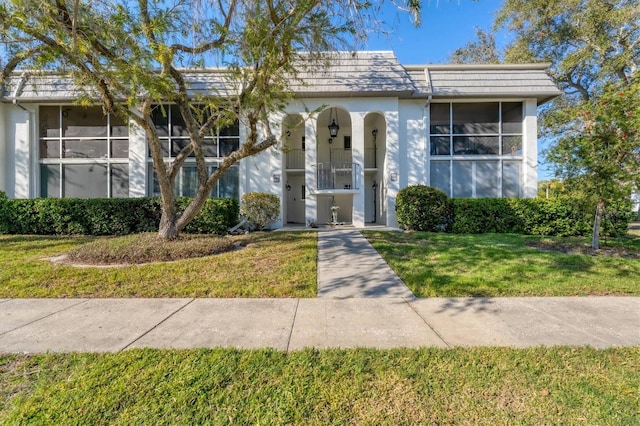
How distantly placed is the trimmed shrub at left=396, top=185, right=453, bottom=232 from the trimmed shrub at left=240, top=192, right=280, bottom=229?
4607 millimetres

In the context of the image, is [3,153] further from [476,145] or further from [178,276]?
[476,145]

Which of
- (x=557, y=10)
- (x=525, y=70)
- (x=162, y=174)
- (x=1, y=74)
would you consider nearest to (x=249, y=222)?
(x=162, y=174)

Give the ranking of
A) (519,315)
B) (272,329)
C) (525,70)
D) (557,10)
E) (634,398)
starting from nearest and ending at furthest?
(634,398) < (272,329) < (519,315) < (525,70) < (557,10)

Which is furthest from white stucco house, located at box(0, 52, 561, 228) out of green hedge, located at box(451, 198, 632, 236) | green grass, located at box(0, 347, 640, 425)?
green grass, located at box(0, 347, 640, 425)

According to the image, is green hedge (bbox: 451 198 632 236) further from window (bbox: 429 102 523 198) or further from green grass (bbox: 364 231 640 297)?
green grass (bbox: 364 231 640 297)

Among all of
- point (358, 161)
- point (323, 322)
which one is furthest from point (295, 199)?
point (323, 322)

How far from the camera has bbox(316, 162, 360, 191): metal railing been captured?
1169 cm

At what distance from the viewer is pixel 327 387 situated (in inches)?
89.1

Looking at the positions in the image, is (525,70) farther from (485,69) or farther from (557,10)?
(557,10)

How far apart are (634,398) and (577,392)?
376 mm

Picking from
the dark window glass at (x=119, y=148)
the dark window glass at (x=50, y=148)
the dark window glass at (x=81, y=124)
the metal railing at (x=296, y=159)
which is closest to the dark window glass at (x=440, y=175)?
the metal railing at (x=296, y=159)

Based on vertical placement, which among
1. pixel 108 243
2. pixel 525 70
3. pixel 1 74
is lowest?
pixel 108 243

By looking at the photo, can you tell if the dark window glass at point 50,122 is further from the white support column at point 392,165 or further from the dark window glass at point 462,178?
the dark window glass at point 462,178

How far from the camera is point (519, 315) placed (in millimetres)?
3684
